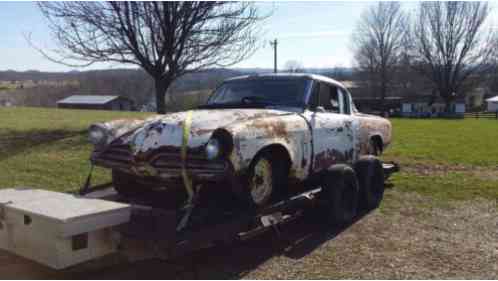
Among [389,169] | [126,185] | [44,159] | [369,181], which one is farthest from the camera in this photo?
[44,159]

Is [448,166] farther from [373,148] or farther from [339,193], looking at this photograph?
[339,193]

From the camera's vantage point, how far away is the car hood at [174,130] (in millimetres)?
4252

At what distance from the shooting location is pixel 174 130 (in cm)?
435

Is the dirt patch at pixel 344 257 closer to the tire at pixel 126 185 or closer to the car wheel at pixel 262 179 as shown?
the car wheel at pixel 262 179

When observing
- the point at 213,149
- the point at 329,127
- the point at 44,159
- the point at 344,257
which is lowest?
the point at 344,257

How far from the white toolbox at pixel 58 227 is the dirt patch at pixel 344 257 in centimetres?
65

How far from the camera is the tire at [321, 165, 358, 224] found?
5457 millimetres

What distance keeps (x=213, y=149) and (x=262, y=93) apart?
2.07m

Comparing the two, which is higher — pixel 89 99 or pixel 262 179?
pixel 89 99

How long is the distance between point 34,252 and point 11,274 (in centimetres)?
88

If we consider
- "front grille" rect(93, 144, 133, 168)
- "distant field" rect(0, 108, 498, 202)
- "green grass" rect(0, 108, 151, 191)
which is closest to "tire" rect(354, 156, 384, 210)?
"distant field" rect(0, 108, 498, 202)

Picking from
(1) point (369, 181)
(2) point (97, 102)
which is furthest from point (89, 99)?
(1) point (369, 181)

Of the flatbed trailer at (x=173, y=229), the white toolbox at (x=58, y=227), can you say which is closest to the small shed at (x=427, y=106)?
the flatbed trailer at (x=173, y=229)

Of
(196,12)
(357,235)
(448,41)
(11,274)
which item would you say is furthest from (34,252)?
(448,41)
